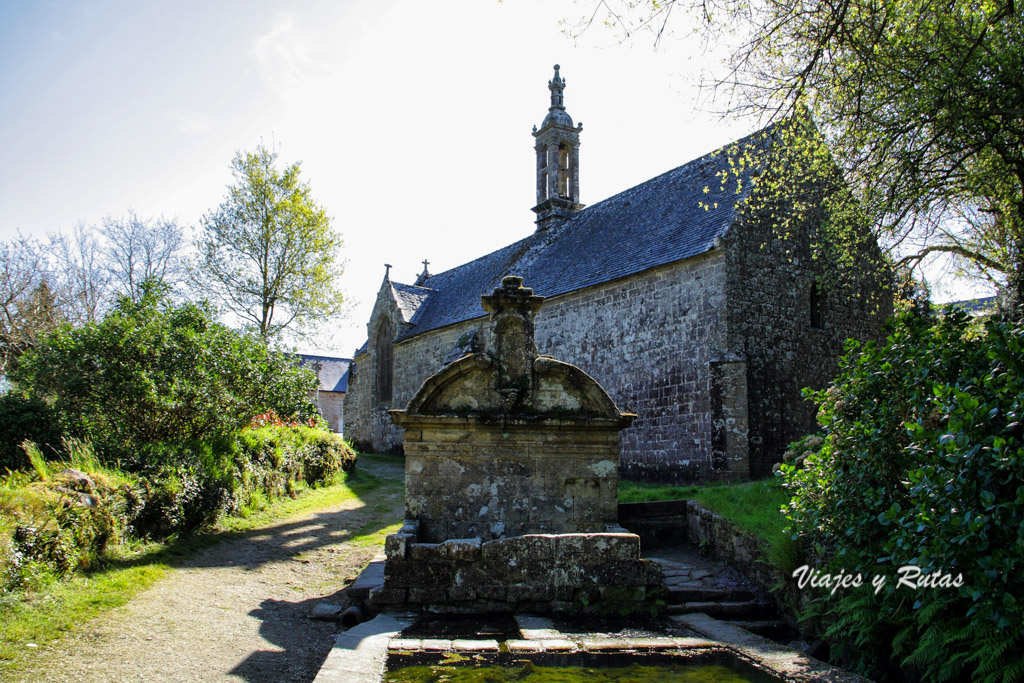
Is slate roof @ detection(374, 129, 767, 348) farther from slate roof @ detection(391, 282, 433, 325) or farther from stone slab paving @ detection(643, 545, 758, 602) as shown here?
stone slab paving @ detection(643, 545, 758, 602)

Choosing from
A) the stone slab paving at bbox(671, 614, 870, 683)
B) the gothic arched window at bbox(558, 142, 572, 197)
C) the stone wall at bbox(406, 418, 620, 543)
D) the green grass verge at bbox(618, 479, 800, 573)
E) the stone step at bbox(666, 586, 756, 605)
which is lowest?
the stone step at bbox(666, 586, 756, 605)

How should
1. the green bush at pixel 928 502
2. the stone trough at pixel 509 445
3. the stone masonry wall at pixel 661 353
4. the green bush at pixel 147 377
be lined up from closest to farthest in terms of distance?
the green bush at pixel 928 502 < the stone trough at pixel 509 445 < the green bush at pixel 147 377 < the stone masonry wall at pixel 661 353

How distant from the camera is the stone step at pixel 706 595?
630 centimetres

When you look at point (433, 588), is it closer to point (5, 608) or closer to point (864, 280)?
point (5, 608)

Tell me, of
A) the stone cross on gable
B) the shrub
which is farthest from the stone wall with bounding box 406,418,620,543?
the shrub

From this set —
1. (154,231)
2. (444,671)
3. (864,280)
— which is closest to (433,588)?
(444,671)

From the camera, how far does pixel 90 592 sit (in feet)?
20.9

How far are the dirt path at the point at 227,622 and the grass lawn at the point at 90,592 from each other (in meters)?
0.15

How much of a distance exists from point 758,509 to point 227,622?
19.7ft

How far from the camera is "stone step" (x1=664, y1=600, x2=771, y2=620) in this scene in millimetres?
6074

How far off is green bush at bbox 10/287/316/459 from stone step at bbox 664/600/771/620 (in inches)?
302

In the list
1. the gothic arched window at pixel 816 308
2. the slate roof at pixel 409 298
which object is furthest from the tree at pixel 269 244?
the gothic arched window at pixel 816 308

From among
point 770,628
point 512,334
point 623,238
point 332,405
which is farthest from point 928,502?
point 332,405

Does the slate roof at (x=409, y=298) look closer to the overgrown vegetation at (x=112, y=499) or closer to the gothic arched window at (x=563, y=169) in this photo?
the gothic arched window at (x=563, y=169)
